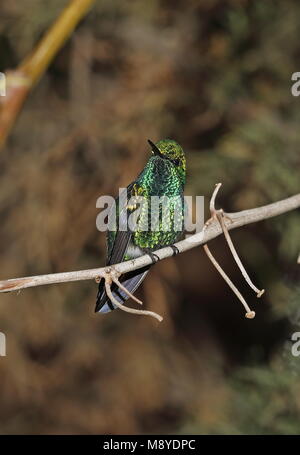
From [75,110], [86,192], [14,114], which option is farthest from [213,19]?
[14,114]

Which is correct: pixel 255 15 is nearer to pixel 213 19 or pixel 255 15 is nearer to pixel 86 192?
pixel 213 19

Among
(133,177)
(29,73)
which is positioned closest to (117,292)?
(29,73)

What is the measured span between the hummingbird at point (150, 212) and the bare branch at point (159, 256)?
23 cm

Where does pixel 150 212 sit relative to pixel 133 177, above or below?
below

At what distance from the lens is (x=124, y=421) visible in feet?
13.3

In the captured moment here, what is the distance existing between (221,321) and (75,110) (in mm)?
1724

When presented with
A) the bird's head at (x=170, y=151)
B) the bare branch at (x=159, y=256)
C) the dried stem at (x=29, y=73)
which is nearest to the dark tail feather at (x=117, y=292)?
the bare branch at (x=159, y=256)

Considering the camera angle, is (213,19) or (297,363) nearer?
(297,363)

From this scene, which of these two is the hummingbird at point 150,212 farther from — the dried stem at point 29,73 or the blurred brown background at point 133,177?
the blurred brown background at point 133,177

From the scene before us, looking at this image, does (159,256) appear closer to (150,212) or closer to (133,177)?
(150,212)

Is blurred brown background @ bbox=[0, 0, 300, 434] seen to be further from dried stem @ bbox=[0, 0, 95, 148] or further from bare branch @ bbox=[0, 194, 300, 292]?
bare branch @ bbox=[0, 194, 300, 292]

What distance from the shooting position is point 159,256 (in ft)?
A: 5.89

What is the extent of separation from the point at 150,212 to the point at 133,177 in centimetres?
142

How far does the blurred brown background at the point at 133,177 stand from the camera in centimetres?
357
